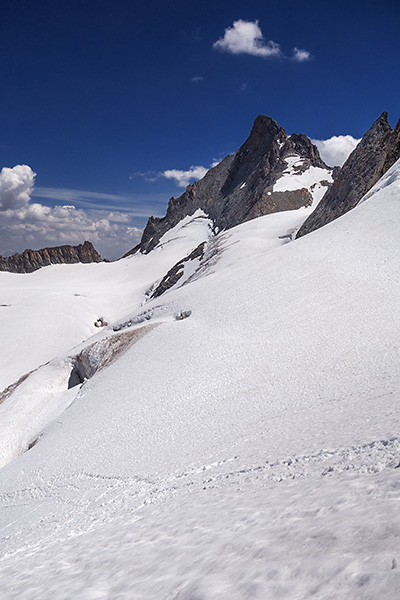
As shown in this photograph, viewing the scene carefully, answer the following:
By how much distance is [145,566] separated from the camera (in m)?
3.57

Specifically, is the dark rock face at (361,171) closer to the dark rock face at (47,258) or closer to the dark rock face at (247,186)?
the dark rock face at (247,186)

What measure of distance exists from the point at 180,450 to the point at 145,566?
17.4 ft

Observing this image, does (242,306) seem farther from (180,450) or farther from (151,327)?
(180,450)

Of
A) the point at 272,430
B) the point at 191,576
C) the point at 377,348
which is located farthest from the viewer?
the point at 377,348

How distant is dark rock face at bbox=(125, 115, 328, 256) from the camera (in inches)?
3278

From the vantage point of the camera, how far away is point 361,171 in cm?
3619

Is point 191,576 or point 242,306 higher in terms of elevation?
point 242,306

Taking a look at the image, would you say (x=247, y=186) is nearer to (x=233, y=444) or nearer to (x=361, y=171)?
(x=361, y=171)

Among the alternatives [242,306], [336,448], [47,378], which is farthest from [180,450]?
[47,378]

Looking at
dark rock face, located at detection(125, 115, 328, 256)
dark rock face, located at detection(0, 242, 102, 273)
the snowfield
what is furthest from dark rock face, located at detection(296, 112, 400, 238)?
dark rock face, located at detection(0, 242, 102, 273)

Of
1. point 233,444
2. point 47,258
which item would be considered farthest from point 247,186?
point 233,444

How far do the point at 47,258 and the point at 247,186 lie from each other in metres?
99.6

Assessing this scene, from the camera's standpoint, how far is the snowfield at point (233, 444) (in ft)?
10.0

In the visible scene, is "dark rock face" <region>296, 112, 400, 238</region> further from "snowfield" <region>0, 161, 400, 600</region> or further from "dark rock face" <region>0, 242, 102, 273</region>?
"dark rock face" <region>0, 242, 102, 273</region>
